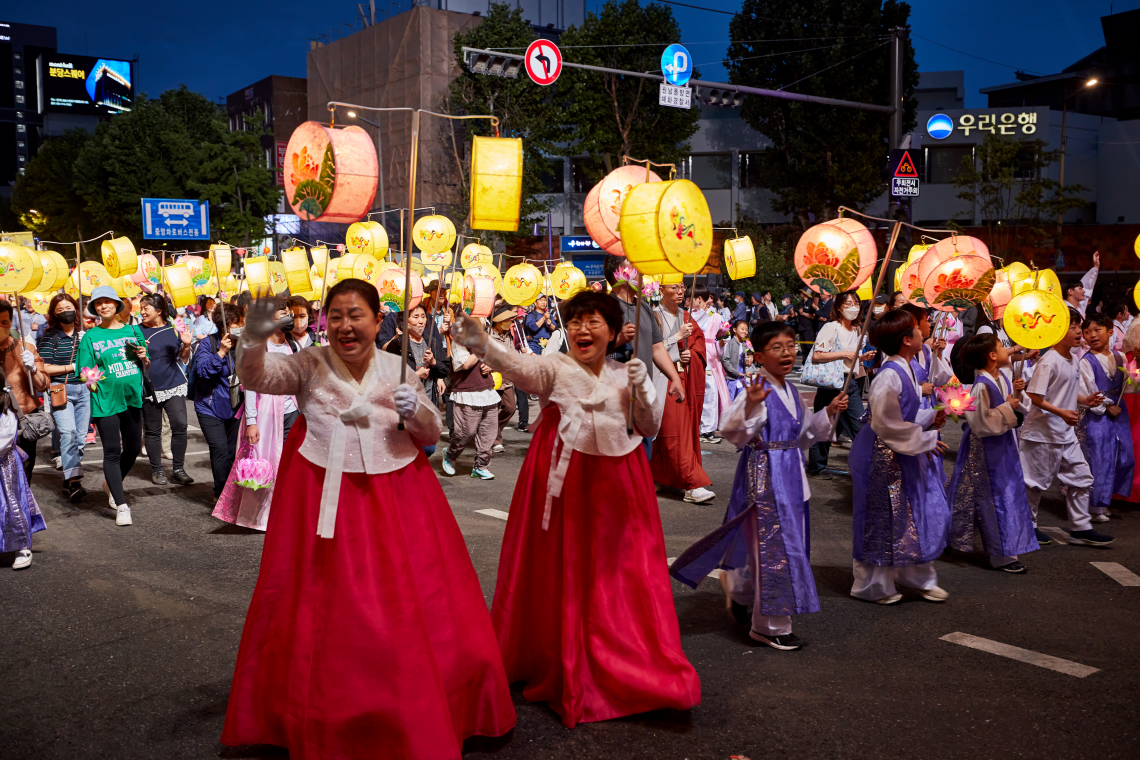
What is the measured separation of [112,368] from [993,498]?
675 cm

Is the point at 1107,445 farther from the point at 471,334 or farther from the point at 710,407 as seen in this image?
the point at 471,334

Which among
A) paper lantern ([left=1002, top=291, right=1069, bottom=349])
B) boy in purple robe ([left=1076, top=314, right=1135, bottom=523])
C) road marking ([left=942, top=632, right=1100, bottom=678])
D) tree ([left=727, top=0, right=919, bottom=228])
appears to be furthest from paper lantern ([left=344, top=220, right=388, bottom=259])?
tree ([left=727, top=0, right=919, bottom=228])

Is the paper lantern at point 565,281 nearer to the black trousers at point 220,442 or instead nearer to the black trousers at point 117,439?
the black trousers at point 220,442

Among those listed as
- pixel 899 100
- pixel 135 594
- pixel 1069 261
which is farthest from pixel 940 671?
pixel 1069 261

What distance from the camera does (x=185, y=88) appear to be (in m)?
40.5

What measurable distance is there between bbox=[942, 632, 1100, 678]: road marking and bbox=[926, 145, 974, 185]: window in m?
36.5

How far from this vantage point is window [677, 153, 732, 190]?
3988cm

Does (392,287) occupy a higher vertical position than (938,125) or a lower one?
lower

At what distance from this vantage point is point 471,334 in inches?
141

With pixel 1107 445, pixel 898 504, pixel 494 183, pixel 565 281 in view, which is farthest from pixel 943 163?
pixel 494 183

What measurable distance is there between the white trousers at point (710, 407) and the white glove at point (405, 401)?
859 cm

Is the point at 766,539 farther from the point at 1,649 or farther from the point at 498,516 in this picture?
the point at 1,649

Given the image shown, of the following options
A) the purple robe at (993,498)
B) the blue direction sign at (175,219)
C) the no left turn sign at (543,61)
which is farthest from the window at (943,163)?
the purple robe at (993,498)

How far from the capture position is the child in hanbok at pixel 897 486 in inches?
205
